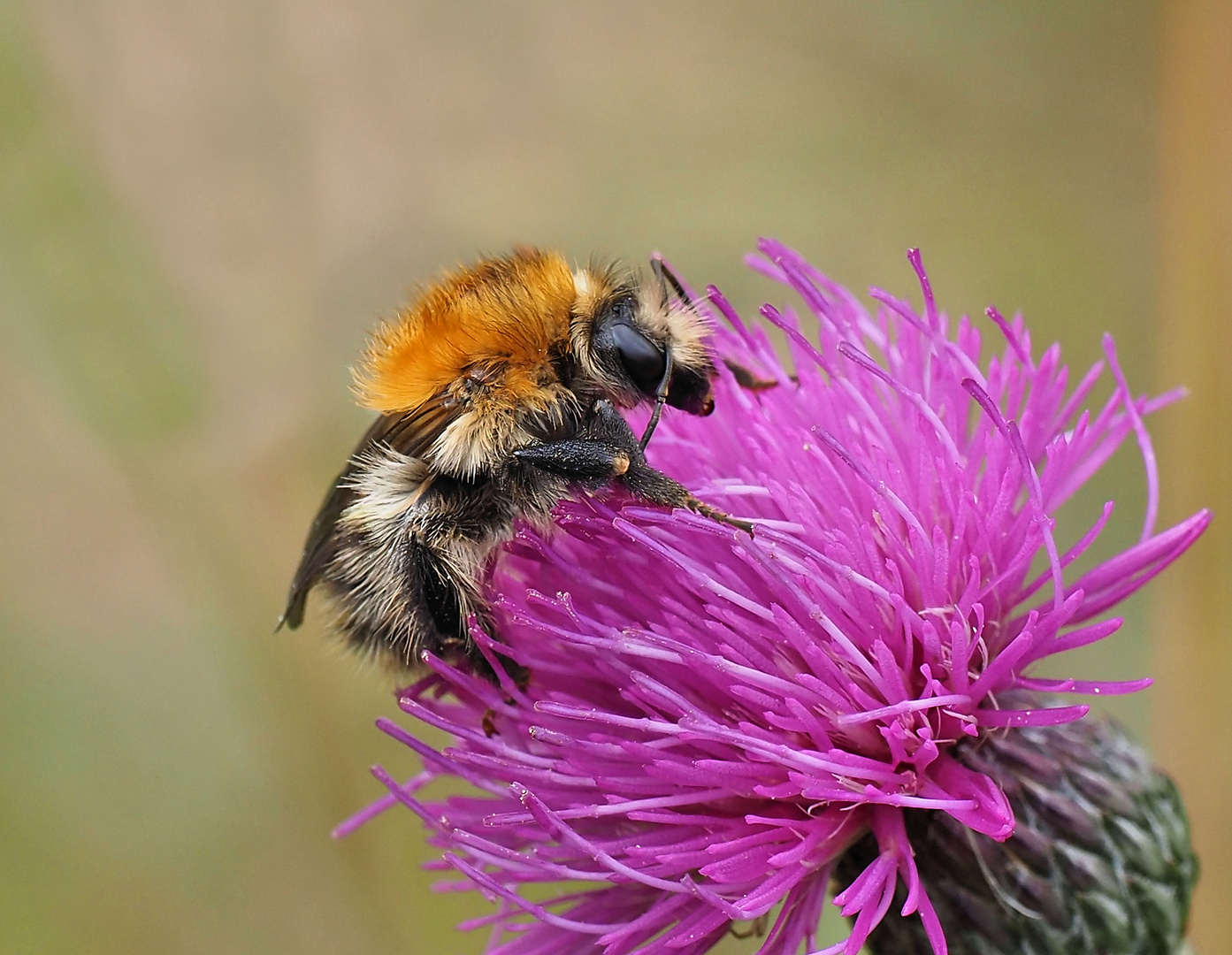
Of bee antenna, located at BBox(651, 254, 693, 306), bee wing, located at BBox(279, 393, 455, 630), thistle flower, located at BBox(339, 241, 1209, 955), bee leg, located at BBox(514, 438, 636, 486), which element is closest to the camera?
thistle flower, located at BBox(339, 241, 1209, 955)

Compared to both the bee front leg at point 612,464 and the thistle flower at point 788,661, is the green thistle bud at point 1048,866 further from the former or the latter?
the bee front leg at point 612,464

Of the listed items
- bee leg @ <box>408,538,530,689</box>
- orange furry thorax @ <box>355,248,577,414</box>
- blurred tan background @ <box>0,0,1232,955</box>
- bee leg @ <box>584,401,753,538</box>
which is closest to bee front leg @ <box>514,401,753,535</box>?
bee leg @ <box>584,401,753,538</box>

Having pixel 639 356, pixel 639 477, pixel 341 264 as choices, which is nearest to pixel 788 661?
pixel 639 477

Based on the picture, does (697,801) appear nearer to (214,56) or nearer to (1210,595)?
(1210,595)

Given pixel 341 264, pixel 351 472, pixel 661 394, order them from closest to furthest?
pixel 661 394 → pixel 351 472 → pixel 341 264

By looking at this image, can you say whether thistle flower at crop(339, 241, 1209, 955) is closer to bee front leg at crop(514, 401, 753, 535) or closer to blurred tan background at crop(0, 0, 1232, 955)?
bee front leg at crop(514, 401, 753, 535)

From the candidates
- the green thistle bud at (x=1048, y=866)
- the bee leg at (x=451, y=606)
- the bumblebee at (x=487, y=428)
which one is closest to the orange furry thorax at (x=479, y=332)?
the bumblebee at (x=487, y=428)

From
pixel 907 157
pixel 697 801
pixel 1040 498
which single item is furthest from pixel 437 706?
pixel 907 157

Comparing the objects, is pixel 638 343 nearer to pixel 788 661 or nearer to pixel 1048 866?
pixel 788 661
